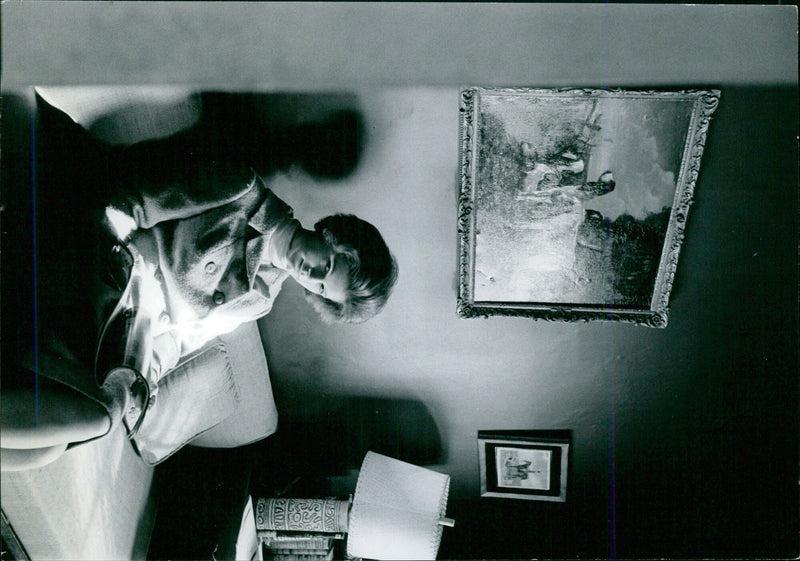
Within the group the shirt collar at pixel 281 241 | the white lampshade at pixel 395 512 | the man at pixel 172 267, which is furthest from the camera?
the white lampshade at pixel 395 512

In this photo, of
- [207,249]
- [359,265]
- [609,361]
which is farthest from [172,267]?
[609,361]

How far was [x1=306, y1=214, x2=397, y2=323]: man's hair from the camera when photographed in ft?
4.77

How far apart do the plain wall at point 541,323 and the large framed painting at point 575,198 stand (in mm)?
42

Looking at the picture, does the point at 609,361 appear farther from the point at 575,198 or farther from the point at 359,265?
the point at 359,265

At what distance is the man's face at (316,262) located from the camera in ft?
4.77

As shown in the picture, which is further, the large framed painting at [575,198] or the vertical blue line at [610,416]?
the vertical blue line at [610,416]

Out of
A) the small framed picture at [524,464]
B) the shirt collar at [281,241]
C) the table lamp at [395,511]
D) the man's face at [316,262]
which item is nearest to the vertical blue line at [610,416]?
the small framed picture at [524,464]

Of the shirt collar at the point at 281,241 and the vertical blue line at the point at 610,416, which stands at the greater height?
the shirt collar at the point at 281,241

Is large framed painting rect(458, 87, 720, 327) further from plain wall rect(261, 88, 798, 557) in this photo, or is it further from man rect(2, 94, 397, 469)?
man rect(2, 94, 397, 469)

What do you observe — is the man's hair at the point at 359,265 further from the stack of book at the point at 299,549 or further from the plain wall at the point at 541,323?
the stack of book at the point at 299,549

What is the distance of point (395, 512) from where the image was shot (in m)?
1.63

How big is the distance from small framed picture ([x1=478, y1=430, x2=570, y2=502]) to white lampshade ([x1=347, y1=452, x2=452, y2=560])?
156mm

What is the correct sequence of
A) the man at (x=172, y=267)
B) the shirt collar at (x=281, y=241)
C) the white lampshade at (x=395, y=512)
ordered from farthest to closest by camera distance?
the white lampshade at (x=395, y=512)
the shirt collar at (x=281, y=241)
the man at (x=172, y=267)

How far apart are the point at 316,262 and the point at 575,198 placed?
2.05 ft
